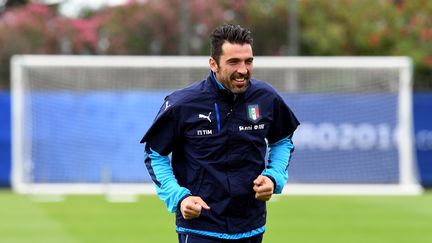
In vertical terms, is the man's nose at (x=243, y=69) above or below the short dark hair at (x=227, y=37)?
below

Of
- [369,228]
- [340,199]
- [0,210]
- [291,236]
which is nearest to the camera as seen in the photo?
[291,236]

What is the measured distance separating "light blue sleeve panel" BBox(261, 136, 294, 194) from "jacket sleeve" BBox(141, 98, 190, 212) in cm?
59

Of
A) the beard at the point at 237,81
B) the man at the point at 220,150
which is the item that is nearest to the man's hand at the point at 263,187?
the man at the point at 220,150

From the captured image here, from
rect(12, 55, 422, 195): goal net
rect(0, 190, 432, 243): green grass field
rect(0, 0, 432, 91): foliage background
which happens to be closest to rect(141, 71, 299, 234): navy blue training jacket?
rect(0, 190, 432, 243): green grass field

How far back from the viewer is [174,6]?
3794 centimetres

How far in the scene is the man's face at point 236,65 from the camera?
20.0 feet

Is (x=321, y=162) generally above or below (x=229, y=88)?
below

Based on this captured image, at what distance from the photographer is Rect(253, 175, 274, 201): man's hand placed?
611 cm

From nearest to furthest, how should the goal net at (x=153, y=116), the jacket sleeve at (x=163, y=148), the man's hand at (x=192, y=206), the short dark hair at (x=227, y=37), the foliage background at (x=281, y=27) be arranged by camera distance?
the man's hand at (x=192, y=206)
the short dark hair at (x=227, y=37)
the jacket sleeve at (x=163, y=148)
the goal net at (x=153, y=116)
the foliage background at (x=281, y=27)

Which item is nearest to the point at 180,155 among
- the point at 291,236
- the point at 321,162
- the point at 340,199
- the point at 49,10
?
the point at 291,236

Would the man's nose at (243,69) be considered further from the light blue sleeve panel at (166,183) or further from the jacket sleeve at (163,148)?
the light blue sleeve panel at (166,183)

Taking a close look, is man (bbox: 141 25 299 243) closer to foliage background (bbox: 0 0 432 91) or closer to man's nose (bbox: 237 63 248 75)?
man's nose (bbox: 237 63 248 75)

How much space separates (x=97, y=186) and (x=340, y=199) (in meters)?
5.28

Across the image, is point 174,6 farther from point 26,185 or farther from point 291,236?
point 291,236
